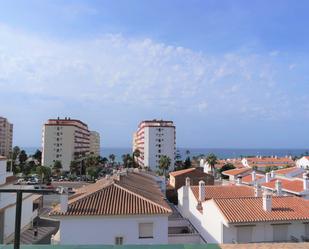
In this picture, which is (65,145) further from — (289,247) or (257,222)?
(289,247)

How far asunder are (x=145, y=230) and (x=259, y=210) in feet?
26.9

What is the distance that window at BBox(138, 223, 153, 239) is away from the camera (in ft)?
69.4

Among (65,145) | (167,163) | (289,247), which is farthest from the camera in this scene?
(65,145)

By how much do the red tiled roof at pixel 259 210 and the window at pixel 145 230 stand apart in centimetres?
491

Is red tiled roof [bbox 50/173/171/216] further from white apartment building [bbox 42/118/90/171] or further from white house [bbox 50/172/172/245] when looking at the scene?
white apartment building [bbox 42/118/90/171]

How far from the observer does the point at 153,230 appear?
21344 millimetres

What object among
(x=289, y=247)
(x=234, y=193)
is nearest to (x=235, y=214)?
(x=234, y=193)

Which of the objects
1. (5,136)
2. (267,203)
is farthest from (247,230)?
(5,136)

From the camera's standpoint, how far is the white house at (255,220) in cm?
2273

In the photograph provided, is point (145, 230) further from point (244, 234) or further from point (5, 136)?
point (5, 136)

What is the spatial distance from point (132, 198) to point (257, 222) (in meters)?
8.01

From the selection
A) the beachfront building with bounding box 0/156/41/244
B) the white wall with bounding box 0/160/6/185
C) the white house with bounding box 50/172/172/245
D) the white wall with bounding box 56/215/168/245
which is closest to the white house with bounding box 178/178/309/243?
the white house with bounding box 50/172/172/245

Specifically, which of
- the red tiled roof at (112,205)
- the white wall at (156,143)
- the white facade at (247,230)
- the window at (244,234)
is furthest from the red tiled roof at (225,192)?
the white wall at (156,143)

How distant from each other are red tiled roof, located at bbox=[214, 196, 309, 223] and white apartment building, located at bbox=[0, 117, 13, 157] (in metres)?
141
